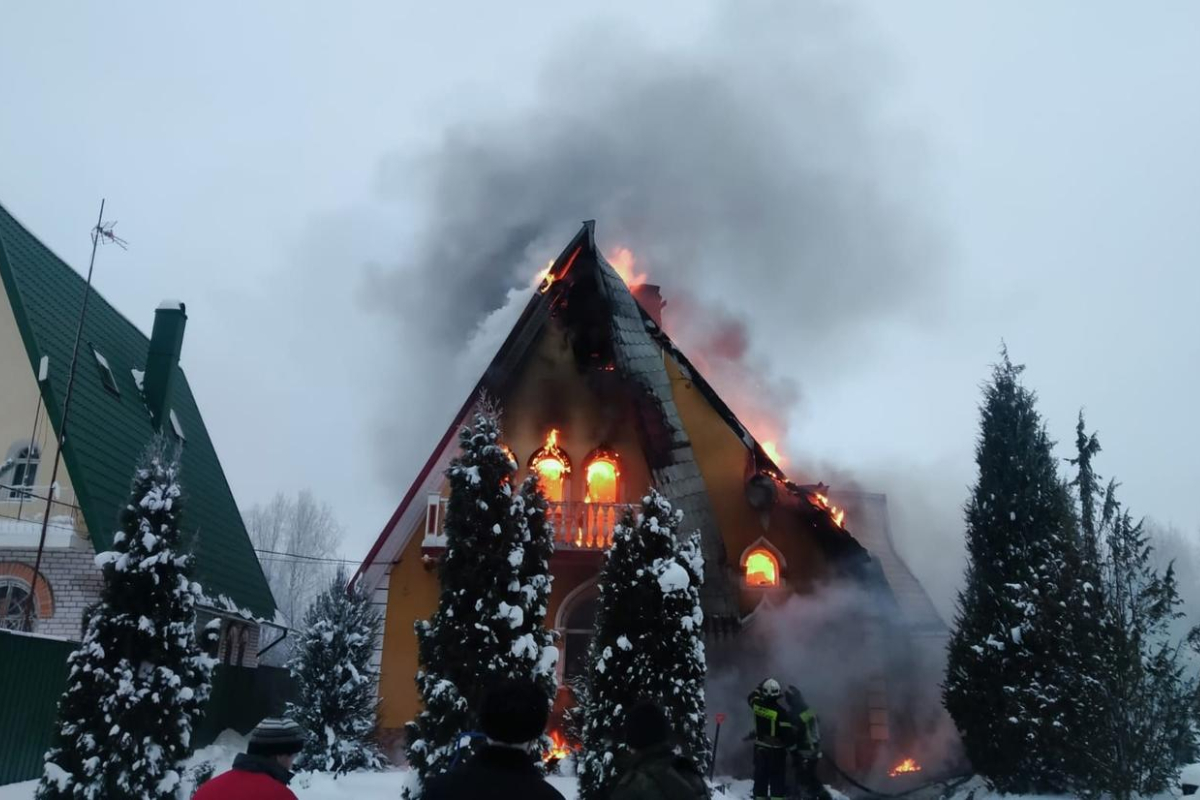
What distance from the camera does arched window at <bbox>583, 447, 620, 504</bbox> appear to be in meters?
17.8

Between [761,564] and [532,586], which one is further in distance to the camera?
[761,564]

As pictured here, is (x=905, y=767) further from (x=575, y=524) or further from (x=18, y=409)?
(x=18, y=409)

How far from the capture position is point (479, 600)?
10.5 meters

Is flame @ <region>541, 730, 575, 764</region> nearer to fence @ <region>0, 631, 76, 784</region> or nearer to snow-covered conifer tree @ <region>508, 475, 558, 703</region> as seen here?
snow-covered conifer tree @ <region>508, 475, 558, 703</region>

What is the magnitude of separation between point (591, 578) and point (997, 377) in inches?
313

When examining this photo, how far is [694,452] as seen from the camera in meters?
18.5

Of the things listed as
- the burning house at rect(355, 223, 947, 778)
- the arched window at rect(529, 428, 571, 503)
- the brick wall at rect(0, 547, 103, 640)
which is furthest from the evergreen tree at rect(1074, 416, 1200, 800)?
the brick wall at rect(0, 547, 103, 640)

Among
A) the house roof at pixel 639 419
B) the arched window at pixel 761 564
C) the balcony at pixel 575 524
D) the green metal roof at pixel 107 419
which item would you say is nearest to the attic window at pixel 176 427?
the green metal roof at pixel 107 419

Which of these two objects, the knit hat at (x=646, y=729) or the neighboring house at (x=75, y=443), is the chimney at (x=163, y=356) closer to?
the neighboring house at (x=75, y=443)

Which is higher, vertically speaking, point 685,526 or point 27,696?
point 685,526

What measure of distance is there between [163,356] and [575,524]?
11.1 metres

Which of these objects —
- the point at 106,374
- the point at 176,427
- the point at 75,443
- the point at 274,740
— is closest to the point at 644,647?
the point at 274,740

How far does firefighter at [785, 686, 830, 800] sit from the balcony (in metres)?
4.80

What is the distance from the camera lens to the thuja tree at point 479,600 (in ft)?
33.1
